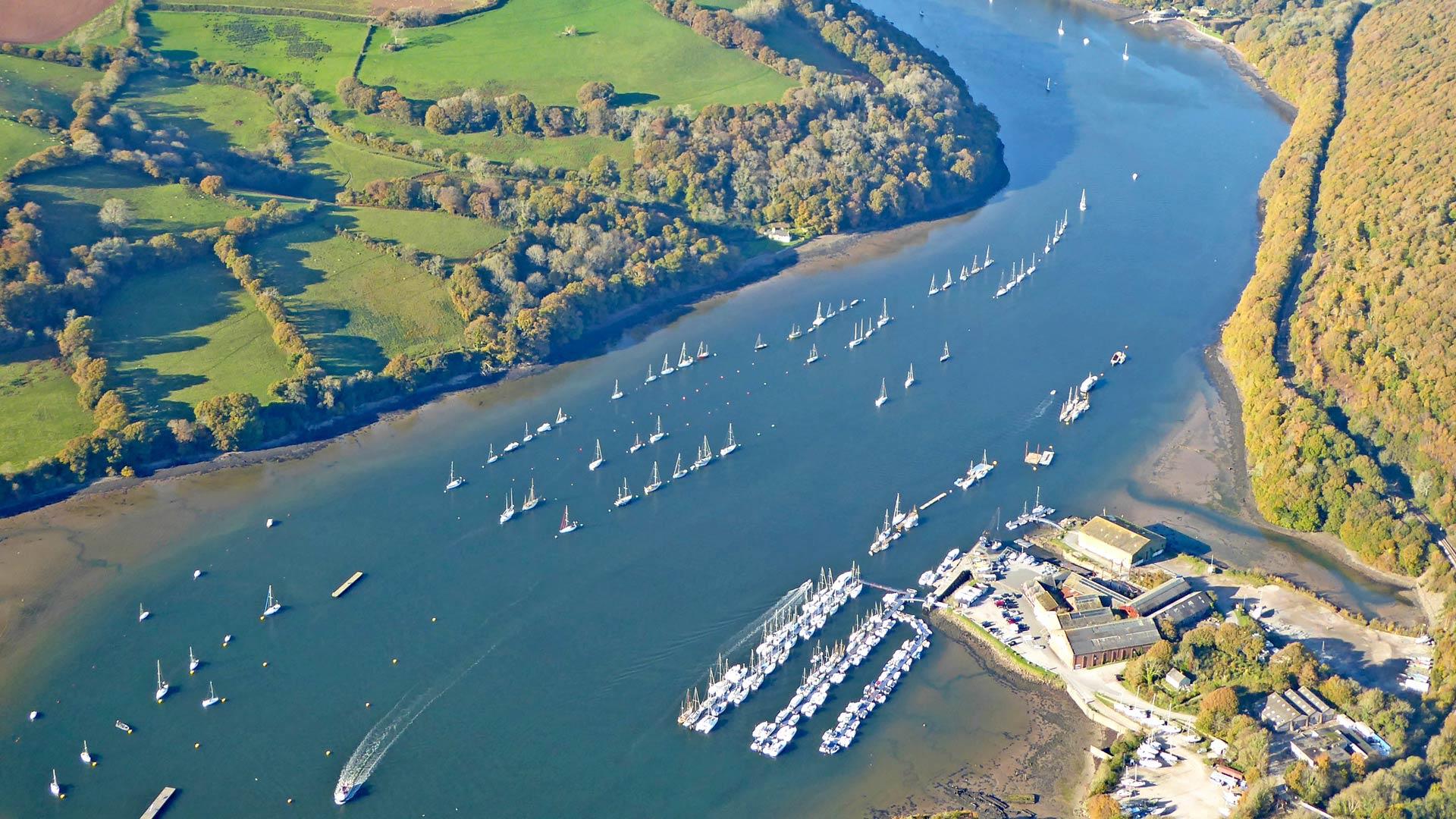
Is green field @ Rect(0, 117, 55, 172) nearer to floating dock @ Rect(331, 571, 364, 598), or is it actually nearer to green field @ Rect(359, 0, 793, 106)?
green field @ Rect(359, 0, 793, 106)

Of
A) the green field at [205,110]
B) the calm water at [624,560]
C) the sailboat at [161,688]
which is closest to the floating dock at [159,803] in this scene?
the calm water at [624,560]

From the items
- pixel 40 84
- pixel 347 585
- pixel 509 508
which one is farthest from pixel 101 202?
pixel 347 585

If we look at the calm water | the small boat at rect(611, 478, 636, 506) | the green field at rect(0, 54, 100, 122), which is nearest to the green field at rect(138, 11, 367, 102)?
the green field at rect(0, 54, 100, 122)

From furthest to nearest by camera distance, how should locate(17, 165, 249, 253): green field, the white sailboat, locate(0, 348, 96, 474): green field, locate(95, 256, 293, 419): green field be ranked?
locate(17, 165, 249, 253): green field, locate(95, 256, 293, 419): green field, the white sailboat, locate(0, 348, 96, 474): green field

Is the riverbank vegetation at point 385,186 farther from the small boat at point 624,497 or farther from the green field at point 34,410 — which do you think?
the small boat at point 624,497

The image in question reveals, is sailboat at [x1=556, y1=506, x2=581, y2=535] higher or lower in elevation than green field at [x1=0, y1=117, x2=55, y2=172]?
lower

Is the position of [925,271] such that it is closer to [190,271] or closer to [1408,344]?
[1408,344]

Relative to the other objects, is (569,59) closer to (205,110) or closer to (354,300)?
(205,110)
